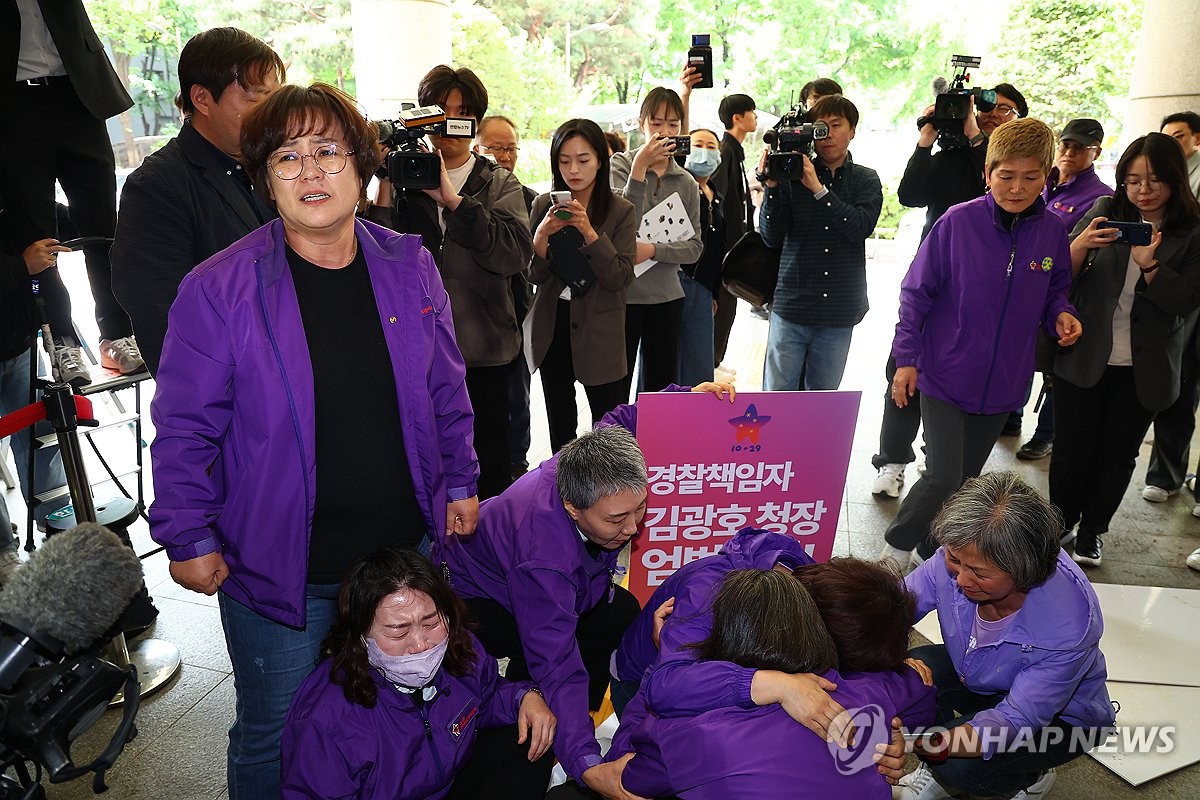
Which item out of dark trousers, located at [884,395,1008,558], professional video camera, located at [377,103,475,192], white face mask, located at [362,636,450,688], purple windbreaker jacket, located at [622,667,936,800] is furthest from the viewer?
dark trousers, located at [884,395,1008,558]

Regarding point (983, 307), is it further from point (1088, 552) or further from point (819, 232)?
point (1088, 552)

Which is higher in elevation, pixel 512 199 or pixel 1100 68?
pixel 1100 68

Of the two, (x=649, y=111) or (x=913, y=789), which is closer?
(x=913, y=789)

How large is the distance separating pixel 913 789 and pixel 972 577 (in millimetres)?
706

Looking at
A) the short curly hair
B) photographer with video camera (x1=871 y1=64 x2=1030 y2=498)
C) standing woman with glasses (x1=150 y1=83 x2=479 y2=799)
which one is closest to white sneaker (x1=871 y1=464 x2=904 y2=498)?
photographer with video camera (x1=871 y1=64 x2=1030 y2=498)

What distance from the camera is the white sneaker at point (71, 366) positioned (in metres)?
2.40

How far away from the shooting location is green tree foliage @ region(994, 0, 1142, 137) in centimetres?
1076

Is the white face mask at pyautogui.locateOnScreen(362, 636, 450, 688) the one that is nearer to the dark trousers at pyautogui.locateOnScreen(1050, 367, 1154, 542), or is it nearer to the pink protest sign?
the pink protest sign

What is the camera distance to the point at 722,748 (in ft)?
4.51

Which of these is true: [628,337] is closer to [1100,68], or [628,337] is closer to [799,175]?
[799,175]

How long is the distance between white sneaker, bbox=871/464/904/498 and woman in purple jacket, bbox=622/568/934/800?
2195 millimetres

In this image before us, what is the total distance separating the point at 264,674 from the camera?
1.66 m

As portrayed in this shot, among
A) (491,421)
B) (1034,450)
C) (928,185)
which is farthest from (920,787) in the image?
(928,185)

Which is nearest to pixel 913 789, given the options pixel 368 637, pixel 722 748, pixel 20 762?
pixel 722 748
